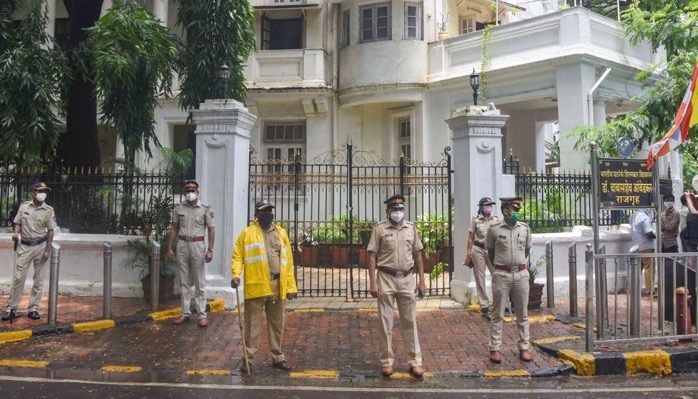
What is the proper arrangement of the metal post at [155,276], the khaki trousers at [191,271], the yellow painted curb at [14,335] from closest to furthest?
the yellow painted curb at [14,335], the khaki trousers at [191,271], the metal post at [155,276]

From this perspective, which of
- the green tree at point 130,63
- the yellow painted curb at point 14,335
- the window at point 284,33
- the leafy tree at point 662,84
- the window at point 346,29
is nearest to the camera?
the yellow painted curb at point 14,335

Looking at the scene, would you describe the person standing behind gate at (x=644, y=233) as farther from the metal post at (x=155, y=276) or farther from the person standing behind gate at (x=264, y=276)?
the metal post at (x=155, y=276)

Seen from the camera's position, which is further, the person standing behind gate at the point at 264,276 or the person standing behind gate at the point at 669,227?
the person standing behind gate at the point at 669,227

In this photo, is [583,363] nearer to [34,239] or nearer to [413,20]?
[34,239]

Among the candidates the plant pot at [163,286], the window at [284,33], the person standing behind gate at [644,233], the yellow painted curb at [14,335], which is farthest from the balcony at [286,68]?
the yellow painted curb at [14,335]

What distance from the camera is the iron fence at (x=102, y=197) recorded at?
31.3ft

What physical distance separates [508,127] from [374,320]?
432 inches

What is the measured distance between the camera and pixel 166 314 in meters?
8.02

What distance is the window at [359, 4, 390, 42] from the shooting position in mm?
15484

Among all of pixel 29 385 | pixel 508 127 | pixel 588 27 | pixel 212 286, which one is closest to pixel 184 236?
pixel 212 286

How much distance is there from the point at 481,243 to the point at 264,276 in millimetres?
3787

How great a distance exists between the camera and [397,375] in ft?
17.9

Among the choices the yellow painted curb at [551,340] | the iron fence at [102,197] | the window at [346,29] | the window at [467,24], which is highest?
the window at [467,24]

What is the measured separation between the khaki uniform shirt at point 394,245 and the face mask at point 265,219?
113cm
